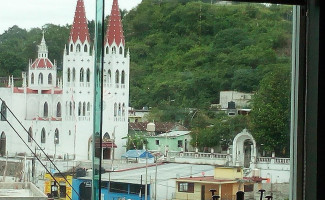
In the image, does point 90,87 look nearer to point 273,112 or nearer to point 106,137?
point 106,137

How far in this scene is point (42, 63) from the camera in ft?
7.54

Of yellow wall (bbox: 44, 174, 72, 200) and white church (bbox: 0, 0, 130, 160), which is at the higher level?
white church (bbox: 0, 0, 130, 160)

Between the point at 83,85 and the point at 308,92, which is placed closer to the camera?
the point at 83,85

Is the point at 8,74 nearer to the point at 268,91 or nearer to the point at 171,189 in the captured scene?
the point at 171,189

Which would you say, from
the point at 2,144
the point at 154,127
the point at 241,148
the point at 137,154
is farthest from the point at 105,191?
the point at 241,148

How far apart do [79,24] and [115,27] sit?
0.14 metres

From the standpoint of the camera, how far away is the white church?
2.28 m

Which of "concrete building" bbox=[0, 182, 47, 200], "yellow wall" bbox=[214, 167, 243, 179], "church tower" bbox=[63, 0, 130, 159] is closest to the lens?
"concrete building" bbox=[0, 182, 47, 200]

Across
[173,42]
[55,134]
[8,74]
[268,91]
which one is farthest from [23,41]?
[268,91]

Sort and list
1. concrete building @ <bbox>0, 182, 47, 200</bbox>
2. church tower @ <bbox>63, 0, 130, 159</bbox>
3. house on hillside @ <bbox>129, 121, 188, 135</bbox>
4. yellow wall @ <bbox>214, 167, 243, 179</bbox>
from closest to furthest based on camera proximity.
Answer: concrete building @ <bbox>0, 182, 47, 200</bbox> → church tower @ <bbox>63, 0, 130, 159</bbox> → house on hillside @ <bbox>129, 121, 188, 135</bbox> → yellow wall @ <bbox>214, 167, 243, 179</bbox>

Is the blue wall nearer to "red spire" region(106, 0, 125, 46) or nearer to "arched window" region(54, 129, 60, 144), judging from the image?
"arched window" region(54, 129, 60, 144)

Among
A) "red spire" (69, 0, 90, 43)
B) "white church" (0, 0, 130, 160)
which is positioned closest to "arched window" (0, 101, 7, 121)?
"white church" (0, 0, 130, 160)

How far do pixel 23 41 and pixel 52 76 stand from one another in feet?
0.51

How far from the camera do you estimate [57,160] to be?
2334 millimetres
